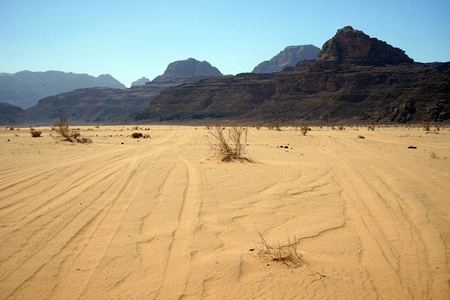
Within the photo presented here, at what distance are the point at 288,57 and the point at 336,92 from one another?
4337 inches

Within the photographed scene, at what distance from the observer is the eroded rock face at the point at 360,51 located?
5704 centimetres

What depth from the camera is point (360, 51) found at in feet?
187

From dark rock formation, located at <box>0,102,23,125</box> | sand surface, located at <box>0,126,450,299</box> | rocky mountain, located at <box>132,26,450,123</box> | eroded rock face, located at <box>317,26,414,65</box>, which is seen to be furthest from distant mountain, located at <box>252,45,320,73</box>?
sand surface, located at <box>0,126,450,299</box>

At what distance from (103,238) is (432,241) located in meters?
3.09

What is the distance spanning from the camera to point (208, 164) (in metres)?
6.43

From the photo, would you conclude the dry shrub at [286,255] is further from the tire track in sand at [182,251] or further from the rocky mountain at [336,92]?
the rocky mountain at [336,92]

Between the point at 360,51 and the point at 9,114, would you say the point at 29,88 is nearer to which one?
the point at 9,114

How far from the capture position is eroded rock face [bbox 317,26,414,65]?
57.0 meters

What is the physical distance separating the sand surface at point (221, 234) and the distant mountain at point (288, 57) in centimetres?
15029

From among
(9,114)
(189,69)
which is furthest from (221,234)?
(189,69)

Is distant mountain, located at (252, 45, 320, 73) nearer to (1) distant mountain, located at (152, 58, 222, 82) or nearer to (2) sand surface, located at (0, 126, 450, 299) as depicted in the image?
(1) distant mountain, located at (152, 58, 222, 82)

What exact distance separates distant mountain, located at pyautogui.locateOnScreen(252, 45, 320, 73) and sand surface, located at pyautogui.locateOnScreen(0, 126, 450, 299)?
5917 inches

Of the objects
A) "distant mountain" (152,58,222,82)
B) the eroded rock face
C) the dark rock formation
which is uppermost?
"distant mountain" (152,58,222,82)

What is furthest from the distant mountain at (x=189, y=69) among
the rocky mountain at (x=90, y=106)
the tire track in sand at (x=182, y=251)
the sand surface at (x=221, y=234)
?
the tire track in sand at (x=182, y=251)
